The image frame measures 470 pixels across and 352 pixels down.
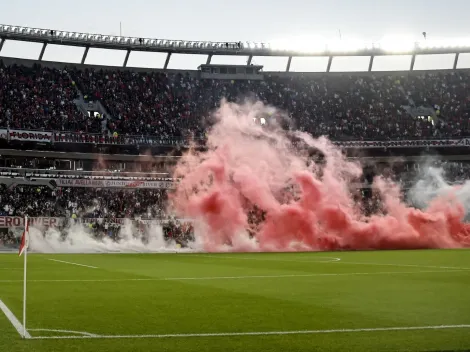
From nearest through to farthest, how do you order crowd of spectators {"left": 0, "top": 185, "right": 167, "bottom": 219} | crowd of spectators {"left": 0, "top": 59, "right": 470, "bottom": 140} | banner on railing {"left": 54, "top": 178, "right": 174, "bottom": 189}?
crowd of spectators {"left": 0, "top": 185, "right": 167, "bottom": 219} → banner on railing {"left": 54, "top": 178, "right": 174, "bottom": 189} → crowd of spectators {"left": 0, "top": 59, "right": 470, "bottom": 140}

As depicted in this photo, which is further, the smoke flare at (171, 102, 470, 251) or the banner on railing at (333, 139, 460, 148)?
the banner on railing at (333, 139, 460, 148)

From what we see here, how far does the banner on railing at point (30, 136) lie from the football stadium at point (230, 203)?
0.30ft

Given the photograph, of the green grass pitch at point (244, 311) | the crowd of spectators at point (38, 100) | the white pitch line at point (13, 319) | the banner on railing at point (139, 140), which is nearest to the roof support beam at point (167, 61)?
the crowd of spectators at point (38, 100)

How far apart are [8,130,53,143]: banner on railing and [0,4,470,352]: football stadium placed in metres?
0.09

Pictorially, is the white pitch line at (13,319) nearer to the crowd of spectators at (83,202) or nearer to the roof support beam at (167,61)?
the crowd of spectators at (83,202)

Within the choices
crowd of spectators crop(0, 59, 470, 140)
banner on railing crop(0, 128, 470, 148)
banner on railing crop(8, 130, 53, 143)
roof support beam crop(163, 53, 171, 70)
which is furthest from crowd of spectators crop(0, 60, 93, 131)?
roof support beam crop(163, 53, 171, 70)

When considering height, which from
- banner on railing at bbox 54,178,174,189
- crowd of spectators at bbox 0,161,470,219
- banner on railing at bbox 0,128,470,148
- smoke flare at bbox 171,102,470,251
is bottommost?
crowd of spectators at bbox 0,161,470,219

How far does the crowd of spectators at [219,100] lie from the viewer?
6378 cm

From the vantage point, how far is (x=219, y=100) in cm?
7212

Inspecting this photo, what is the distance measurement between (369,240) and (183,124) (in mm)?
28171

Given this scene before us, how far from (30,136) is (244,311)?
160 feet

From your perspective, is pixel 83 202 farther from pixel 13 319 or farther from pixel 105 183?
pixel 13 319

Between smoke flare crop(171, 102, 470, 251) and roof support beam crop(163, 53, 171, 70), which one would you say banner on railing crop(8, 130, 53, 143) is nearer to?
smoke flare crop(171, 102, 470, 251)

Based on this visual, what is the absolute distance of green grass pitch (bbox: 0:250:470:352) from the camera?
990 cm
